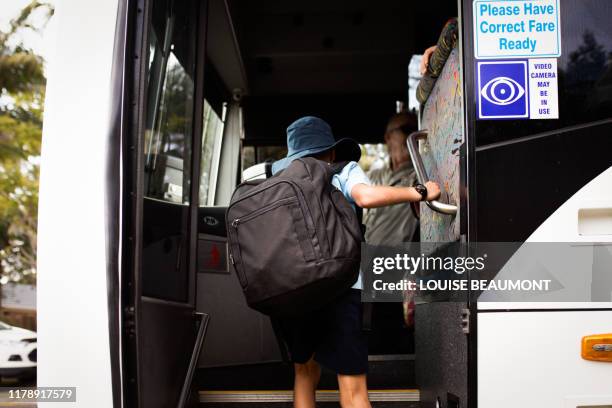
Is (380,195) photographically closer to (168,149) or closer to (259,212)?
(259,212)

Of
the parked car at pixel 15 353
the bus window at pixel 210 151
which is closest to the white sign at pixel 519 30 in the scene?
the bus window at pixel 210 151

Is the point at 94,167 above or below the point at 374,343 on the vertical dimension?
above

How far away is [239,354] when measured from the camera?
353 cm

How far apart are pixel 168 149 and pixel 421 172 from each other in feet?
3.33

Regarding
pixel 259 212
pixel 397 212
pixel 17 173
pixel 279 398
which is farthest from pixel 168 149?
pixel 17 173

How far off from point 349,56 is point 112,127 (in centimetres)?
361

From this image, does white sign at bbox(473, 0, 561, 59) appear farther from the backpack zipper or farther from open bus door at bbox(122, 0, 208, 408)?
open bus door at bbox(122, 0, 208, 408)

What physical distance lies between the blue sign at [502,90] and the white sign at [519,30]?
0.12ft

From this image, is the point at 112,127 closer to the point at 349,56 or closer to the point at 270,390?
the point at 270,390

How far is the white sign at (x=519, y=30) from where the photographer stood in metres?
2.06

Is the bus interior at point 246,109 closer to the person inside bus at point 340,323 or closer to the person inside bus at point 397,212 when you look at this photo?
the person inside bus at point 340,323

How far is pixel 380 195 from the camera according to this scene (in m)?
2.16

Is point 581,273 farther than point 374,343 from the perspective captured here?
No

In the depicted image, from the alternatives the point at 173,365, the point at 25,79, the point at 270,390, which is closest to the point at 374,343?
the point at 270,390
